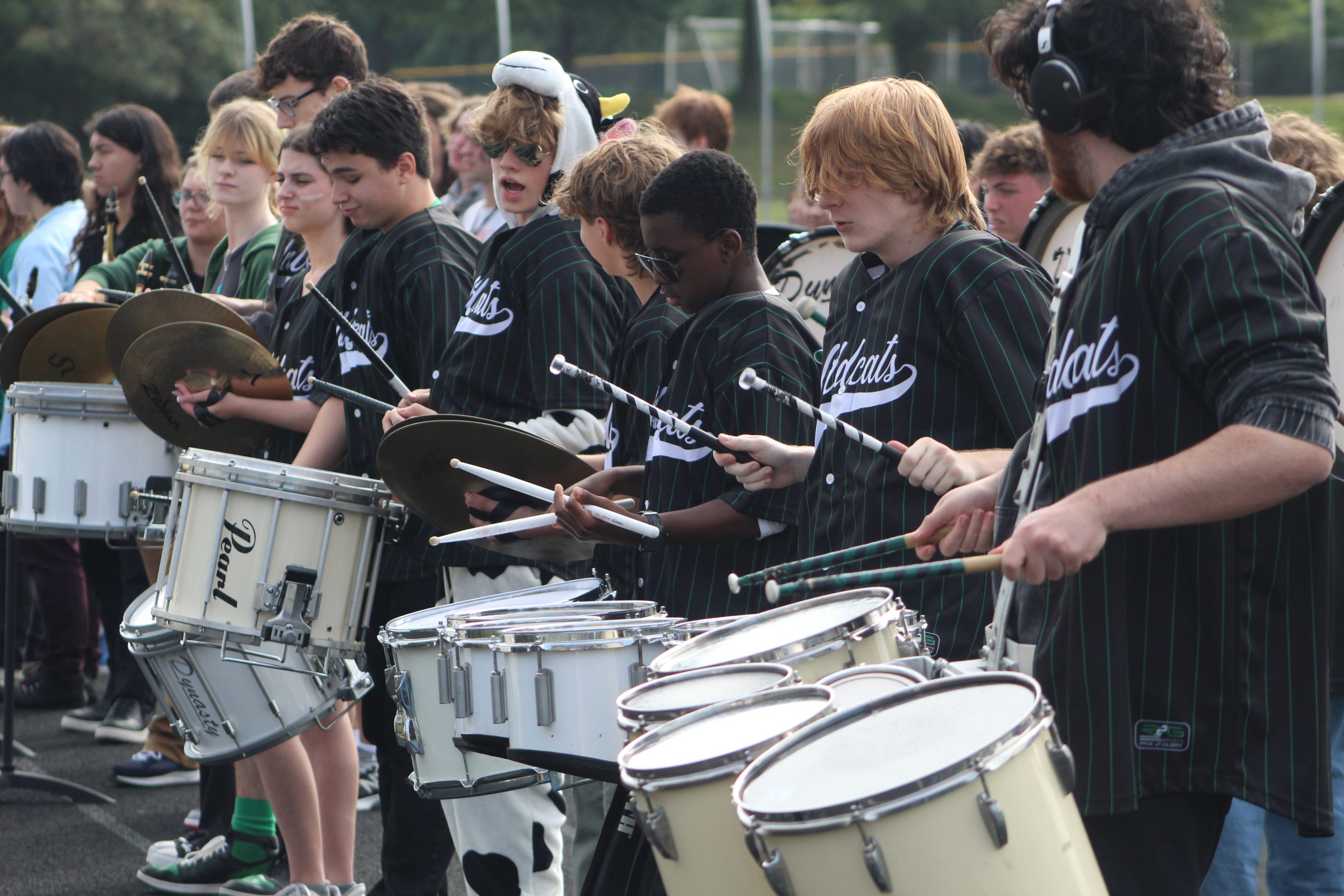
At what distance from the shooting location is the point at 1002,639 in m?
1.85

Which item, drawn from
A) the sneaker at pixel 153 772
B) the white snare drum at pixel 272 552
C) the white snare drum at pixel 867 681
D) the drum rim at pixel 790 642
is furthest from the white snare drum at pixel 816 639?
the sneaker at pixel 153 772

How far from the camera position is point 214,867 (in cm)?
402

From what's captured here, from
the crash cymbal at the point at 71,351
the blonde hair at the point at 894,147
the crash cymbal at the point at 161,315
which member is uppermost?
the blonde hair at the point at 894,147

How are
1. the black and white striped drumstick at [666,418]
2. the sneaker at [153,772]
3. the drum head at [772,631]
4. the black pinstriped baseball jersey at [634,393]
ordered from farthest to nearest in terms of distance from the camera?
the sneaker at [153,772]
the black pinstriped baseball jersey at [634,393]
the black and white striped drumstick at [666,418]
the drum head at [772,631]

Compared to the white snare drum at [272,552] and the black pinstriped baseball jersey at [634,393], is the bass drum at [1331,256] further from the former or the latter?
the white snare drum at [272,552]

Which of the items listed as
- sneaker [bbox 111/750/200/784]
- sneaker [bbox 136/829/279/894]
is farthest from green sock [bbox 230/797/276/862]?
sneaker [bbox 111/750/200/784]

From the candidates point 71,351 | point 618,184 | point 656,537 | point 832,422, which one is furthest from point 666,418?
point 71,351

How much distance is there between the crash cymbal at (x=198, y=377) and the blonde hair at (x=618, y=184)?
100cm

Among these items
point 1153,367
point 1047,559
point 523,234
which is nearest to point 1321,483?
point 1153,367

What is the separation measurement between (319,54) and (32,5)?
61.7 ft

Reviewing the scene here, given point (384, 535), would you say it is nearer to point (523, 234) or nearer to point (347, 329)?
point (347, 329)

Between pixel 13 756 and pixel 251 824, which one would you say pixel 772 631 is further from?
pixel 13 756

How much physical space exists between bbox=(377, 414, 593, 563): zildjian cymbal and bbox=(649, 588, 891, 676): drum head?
756 millimetres

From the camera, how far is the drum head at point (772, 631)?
196 centimetres
